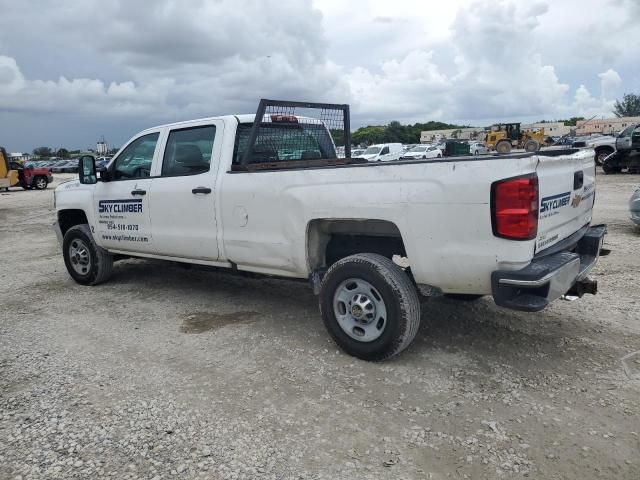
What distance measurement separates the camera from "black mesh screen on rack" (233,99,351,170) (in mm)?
4871

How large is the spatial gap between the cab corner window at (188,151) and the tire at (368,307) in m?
1.83

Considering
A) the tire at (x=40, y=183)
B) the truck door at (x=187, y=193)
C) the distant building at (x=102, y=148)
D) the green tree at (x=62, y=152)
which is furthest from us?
the green tree at (x=62, y=152)

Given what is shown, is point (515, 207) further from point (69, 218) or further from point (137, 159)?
point (69, 218)

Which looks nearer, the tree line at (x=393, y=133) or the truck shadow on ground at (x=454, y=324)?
the truck shadow on ground at (x=454, y=324)

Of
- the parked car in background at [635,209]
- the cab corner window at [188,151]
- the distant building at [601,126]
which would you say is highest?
the distant building at [601,126]

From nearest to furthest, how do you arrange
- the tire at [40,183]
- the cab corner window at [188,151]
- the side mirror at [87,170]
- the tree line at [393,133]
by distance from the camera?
the cab corner window at [188,151] < the side mirror at [87,170] < the tire at [40,183] < the tree line at [393,133]

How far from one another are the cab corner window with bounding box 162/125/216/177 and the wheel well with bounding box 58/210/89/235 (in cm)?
198

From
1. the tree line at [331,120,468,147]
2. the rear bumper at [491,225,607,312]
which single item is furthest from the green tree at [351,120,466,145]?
the rear bumper at [491,225,607,312]

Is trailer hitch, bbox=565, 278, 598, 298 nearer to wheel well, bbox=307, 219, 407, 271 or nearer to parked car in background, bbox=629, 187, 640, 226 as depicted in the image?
wheel well, bbox=307, 219, 407, 271

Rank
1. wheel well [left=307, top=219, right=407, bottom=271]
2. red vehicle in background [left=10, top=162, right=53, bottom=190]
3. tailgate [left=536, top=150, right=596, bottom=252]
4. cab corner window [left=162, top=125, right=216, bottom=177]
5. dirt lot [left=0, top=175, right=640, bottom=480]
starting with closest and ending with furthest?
dirt lot [left=0, top=175, right=640, bottom=480]
tailgate [left=536, top=150, right=596, bottom=252]
wheel well [left=307, top=219, right=407, bottom=271]
cab corner window [left=162, top=125, right=216, bottom=177]
red vehicle in background [left=10, top=162, right=53, bottom=190]

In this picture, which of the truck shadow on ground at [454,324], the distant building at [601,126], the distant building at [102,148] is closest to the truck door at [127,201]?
the truck shadow on ground at [454,324]

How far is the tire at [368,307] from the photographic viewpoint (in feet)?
11.9

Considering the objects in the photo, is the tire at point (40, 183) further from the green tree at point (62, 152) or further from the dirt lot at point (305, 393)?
the green tree at point (62, 152)

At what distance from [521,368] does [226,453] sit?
7.06 feet
